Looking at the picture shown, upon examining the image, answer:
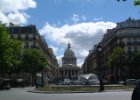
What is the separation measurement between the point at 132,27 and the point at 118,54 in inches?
862

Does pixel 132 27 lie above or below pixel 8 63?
above

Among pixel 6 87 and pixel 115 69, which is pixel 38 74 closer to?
pixel 115 69

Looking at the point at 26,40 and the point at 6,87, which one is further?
the point at 26,40

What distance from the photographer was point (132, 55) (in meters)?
136

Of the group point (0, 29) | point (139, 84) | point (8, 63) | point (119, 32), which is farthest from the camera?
point (119, 32)

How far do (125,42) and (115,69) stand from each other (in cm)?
1089

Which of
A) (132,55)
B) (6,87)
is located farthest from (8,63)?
(132,55)

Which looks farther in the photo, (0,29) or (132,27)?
(132,27)

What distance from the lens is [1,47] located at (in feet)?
247

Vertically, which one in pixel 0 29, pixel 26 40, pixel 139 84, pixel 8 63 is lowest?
pixel 139 84

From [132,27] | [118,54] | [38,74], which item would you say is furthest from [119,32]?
[38,74]

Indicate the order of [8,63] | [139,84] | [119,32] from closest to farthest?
[139,84], [8,63], [119,32]

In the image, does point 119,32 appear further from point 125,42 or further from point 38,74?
point 38,74

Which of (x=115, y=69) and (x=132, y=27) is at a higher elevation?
(x=132, y=27)
